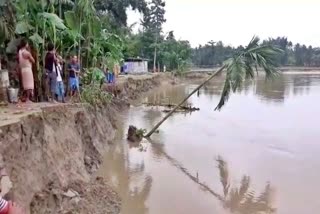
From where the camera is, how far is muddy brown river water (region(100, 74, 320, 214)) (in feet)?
29.0

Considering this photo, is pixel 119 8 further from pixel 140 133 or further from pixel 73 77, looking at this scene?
pixel 73 77

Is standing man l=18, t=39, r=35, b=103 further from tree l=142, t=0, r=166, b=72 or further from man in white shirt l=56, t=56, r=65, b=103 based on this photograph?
tree l=142, t=0, r=166, b=72

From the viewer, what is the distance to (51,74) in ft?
35.3

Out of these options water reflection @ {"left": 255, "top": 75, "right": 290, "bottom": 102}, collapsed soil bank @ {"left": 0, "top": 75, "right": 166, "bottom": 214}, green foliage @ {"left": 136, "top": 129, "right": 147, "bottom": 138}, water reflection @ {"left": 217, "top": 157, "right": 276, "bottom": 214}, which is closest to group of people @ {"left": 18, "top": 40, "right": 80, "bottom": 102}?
collapsed soil bank @ {"left": 0, "top": 75, "right": 166, "bottom": 214}

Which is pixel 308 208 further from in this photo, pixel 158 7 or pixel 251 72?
pixel 158 7

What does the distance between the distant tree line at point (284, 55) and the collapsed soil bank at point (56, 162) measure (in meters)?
67.8

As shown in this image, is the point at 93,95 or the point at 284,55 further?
the point at 284,55

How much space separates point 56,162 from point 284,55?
270 feet

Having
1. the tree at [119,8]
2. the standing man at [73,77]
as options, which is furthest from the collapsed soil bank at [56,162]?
the tree at [119,8]

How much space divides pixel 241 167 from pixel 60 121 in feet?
17.9

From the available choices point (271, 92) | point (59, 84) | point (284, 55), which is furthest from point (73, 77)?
point (284, 55)

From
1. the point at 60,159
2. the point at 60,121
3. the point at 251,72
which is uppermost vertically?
the point at 251,72

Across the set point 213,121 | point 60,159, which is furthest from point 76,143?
point 213,121

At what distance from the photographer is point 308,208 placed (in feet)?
28.5
